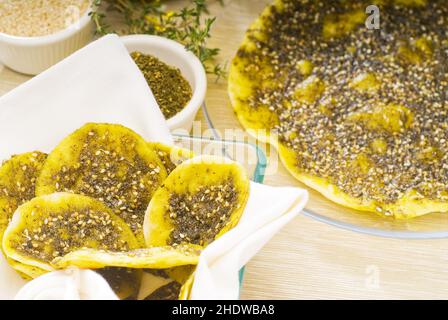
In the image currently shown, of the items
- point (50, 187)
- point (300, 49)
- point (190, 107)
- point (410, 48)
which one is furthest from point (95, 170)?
point (410, 48)

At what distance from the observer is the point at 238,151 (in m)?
1.59

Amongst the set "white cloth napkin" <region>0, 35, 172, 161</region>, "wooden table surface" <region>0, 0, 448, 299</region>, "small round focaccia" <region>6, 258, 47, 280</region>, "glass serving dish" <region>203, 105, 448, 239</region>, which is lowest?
"wooden table surface" <region>0, 0, 448, 299</region>

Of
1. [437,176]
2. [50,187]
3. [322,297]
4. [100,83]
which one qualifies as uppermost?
[100,83]

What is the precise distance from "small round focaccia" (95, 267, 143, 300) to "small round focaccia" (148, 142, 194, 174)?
0.29 m

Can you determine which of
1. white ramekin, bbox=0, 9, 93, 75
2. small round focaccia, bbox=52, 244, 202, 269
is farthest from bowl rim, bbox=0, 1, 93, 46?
small round focaccia, bbox=52, 244, 202, 269

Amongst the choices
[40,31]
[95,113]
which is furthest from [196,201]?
[40,31]

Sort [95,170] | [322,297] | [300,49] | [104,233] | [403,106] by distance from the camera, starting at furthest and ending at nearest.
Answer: [300,49], [403,106], [322,297], [95,170], [104,233]

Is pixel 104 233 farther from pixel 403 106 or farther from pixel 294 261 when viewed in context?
pixel 403 106

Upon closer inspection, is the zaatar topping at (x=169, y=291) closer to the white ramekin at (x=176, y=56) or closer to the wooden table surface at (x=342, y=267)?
the wooden table surface at (x=342, y=267)

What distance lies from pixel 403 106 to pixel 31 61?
116 centimetres

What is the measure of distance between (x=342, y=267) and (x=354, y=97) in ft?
1.86

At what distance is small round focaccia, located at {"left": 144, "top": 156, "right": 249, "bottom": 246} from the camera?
4.47 feet

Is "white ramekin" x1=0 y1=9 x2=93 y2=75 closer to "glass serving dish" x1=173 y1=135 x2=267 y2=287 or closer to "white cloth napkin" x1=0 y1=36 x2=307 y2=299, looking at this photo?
"white cloth napkin" x1=0 y1=36 x2=307 y2=299

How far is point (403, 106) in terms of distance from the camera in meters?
2.08
